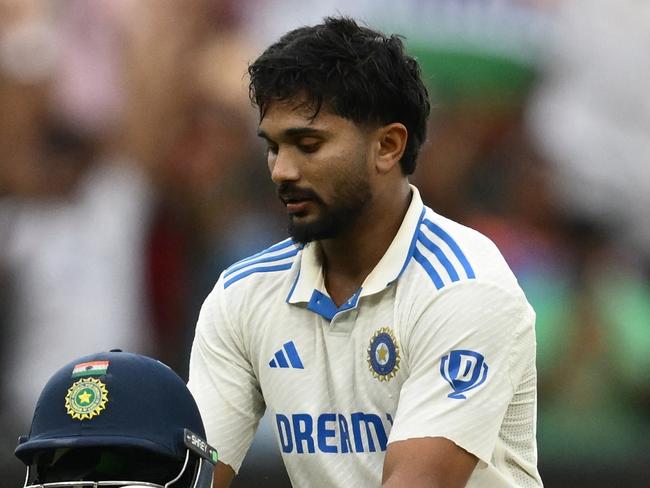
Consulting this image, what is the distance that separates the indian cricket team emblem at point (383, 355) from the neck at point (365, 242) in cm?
17

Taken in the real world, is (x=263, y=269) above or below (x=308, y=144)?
below

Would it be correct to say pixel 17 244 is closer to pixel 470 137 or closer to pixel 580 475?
pixel 470 137

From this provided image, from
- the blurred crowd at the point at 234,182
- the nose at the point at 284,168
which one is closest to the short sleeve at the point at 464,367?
the nose at the point at 284,168

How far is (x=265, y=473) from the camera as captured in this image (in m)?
5.98

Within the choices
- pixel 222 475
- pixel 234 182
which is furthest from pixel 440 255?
pixel 234 182

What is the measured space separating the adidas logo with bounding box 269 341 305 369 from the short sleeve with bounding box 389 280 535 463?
313 mm

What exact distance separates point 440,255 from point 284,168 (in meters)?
0.41

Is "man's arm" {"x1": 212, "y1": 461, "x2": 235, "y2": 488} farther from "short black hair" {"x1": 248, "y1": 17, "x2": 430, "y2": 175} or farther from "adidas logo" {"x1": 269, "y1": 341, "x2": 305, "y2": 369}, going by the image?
"short black hair" {"x1": 248, "y1": 17, "x2": 430, "y2": 175}

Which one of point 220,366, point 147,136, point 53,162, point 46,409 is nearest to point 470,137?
point 147,136

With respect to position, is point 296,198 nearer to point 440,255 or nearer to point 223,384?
point 440,255

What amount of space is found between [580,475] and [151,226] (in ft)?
6.59

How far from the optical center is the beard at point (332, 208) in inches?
130

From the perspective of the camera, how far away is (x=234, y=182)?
19.8 feet

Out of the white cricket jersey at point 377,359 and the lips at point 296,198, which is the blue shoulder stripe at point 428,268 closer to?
the white cricket jersey at point 377,359
